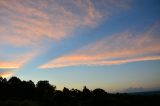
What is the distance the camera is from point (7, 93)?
3282 inches

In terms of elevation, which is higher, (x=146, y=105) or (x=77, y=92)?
(x=77, y=92)

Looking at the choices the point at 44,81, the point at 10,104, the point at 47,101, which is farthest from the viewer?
the point at 44,81

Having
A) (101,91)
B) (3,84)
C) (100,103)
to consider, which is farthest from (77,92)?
(3,84)

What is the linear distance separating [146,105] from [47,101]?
47.2 meters

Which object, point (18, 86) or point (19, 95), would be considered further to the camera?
point (18, 86)

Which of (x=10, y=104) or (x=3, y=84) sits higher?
(x=3, y=84)

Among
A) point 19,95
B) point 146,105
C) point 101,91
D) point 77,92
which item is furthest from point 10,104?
point 101,91

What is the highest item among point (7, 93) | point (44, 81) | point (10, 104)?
point (44, 81)

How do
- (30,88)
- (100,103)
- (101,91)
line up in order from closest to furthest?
(30,88) → (100,103) → (101,91)

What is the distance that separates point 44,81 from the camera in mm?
123000

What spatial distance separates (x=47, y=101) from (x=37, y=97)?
8526mm

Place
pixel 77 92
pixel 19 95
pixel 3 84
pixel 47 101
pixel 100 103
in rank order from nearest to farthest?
pixel 47 101
pixel 19 95
pixel 3 84
pixel 100 103
pixel 77 92

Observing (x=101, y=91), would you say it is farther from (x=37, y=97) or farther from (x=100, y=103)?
(x=37, y=97)

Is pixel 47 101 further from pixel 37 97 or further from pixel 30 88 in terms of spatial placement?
pixel 30 88
